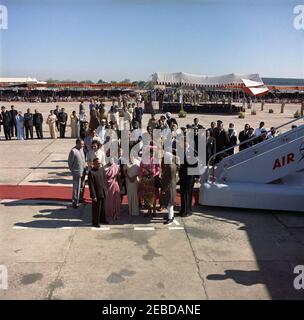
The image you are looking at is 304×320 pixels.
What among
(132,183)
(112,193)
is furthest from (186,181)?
(112,193)

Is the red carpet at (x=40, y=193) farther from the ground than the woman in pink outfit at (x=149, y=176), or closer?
closer

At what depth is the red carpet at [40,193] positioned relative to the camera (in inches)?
383

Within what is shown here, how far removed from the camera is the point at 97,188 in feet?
25.6

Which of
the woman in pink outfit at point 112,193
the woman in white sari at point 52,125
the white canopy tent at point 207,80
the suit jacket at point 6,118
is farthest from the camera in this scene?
the white canopy tent at point 207,80

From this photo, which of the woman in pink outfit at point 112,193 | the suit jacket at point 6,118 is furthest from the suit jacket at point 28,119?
the woman in pink outfit at point 112,193

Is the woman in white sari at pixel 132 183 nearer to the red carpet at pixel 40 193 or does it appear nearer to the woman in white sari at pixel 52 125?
the red carpet at pixel 40 193

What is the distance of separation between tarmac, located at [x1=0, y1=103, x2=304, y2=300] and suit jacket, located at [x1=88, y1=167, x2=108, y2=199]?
66 cm

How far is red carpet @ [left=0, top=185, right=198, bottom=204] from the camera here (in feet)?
31.9

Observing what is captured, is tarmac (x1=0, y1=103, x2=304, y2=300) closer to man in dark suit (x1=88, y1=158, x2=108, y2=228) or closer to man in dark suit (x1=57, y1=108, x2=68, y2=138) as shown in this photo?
man in dark suit (x1=88, y1=158, x2=108, y2=228)

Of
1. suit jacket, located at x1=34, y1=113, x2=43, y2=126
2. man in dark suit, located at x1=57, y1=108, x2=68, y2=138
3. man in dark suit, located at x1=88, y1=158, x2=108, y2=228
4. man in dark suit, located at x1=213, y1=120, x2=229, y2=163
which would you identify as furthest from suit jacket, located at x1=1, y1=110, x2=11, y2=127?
man in dark suit, located at x1=88, y1=158, x2=108, y2=228

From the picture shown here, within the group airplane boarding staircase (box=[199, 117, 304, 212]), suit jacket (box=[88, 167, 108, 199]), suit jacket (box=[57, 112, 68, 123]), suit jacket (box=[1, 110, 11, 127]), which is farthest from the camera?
suit jacket (box=[57, 112, 68, 123])

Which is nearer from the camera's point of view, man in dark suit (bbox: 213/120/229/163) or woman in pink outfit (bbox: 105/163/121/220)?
woman in pink outfit (bbox: 105/163/121/220)

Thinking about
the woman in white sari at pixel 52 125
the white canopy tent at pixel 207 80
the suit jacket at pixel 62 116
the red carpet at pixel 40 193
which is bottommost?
the red carpet at pixel 40 193

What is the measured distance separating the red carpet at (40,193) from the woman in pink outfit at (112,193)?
1116mm
